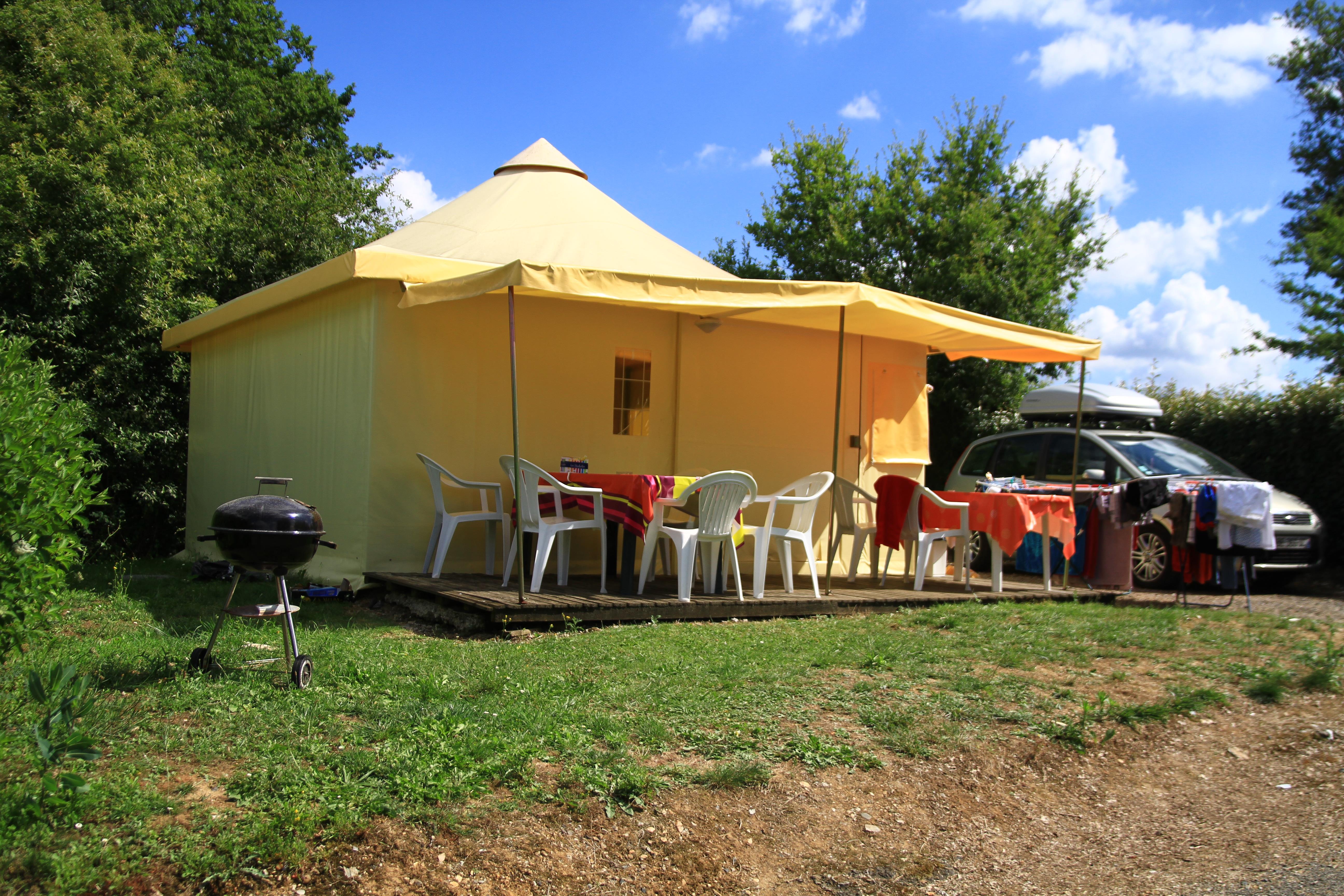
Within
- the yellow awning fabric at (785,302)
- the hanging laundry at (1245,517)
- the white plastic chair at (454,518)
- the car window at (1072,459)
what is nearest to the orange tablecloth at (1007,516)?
the hanging laundry at (1245,517)

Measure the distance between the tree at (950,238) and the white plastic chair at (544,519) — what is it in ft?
35.2

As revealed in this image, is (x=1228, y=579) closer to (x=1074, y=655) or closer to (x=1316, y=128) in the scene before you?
(x=1074, y=655)

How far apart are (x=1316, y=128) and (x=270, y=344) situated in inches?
751

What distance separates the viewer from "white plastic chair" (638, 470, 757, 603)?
263 inches

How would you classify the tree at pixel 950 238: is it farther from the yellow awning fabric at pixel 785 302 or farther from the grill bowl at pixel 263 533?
the grill bowl at pixel 263 533

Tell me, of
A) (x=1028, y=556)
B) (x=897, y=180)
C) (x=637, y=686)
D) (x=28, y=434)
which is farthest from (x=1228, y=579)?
(x=897, y=180)

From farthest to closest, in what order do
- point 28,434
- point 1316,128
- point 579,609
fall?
1. point 1316,128
2. point 579,609
3. point 28,434

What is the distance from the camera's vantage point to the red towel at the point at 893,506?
823 centimetres

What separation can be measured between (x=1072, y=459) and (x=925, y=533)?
362 cm

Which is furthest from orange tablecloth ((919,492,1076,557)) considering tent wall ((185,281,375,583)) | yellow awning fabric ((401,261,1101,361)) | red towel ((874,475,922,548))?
tent wall ((185,281,375,583))

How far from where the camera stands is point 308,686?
4.29m

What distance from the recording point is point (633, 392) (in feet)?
29.4

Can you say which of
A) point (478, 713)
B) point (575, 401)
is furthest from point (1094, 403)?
point (478, 713)

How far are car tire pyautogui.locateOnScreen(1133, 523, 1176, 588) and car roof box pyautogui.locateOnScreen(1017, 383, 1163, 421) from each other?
247cm
